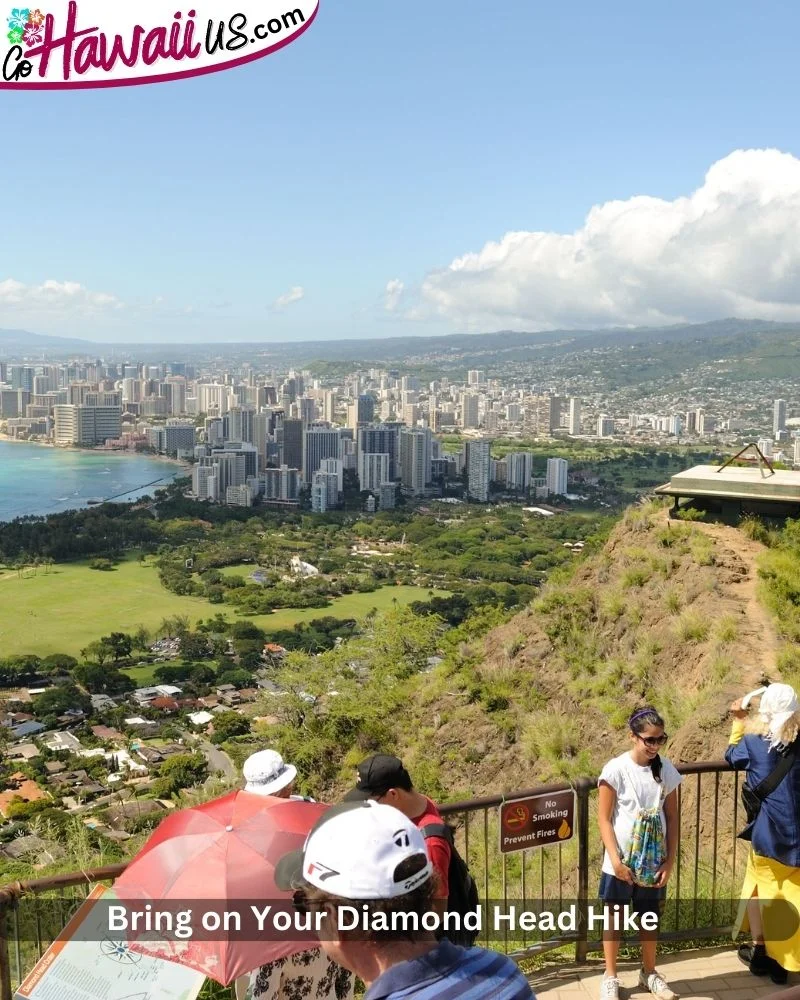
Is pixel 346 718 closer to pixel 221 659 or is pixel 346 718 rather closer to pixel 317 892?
pixel 317 892

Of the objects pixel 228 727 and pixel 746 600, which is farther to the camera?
pixel 228 727

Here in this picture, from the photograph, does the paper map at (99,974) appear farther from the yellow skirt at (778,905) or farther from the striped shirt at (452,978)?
the yellow skirt at (778,905)

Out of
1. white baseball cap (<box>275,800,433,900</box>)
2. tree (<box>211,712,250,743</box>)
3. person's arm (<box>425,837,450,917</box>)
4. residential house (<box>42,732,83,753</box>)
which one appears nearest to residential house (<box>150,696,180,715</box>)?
tree (<box>211,712,250,743</box>)

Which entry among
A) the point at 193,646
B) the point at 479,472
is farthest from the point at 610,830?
the point at 479,472

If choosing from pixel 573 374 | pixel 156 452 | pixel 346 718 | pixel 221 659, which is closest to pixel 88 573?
pixel 221 659

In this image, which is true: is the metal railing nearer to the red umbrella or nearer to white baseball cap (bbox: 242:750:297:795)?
the red umbrella

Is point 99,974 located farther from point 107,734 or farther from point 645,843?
point 107,734

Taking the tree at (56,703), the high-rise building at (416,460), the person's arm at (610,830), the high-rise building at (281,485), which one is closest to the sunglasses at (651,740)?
the person's arm at (610,830)
